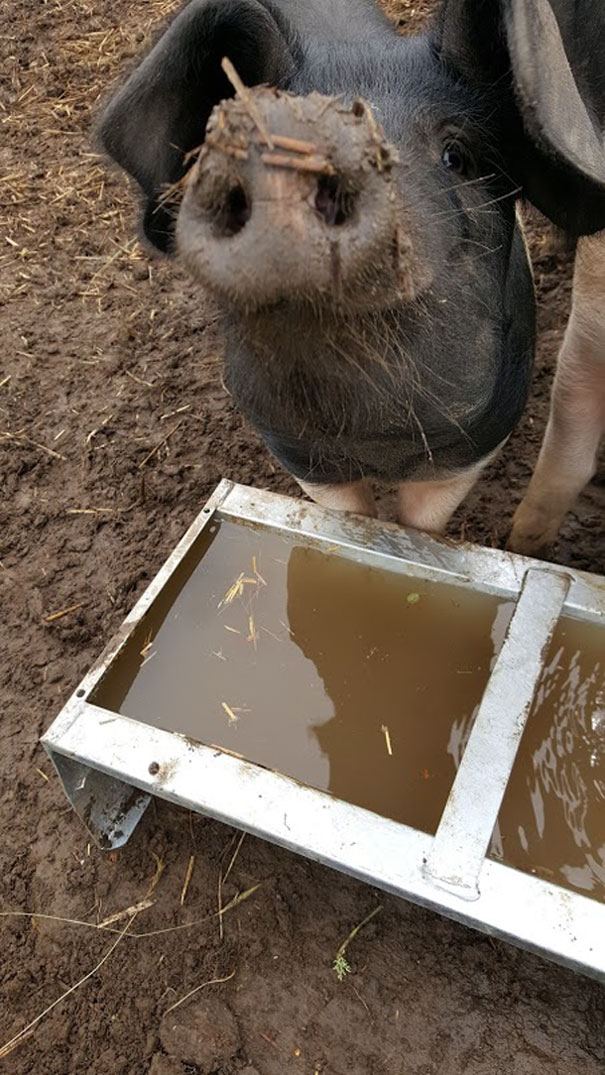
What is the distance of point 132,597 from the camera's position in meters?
3.25

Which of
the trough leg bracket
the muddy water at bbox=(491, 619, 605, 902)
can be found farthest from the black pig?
the trough leg bracket

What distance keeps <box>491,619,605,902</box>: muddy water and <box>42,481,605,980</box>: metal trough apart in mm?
116

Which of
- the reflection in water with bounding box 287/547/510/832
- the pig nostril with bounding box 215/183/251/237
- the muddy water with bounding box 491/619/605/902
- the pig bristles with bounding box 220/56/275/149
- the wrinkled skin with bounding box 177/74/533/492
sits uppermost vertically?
the pig bristles with bounding box 220/56/275/149

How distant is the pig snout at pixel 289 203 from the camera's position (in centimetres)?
117

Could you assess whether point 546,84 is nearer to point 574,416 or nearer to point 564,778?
point 574,416

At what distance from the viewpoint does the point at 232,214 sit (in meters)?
1.27

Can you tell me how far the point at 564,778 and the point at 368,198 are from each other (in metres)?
1.56

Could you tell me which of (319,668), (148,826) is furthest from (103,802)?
(319,668)

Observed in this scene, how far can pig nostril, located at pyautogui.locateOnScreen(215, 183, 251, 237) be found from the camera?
124cm

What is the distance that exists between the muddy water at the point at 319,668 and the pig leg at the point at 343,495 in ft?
0.78

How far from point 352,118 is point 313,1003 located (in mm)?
2180

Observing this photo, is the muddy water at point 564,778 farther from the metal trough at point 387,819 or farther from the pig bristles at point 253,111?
the pig bristles at point 253,111

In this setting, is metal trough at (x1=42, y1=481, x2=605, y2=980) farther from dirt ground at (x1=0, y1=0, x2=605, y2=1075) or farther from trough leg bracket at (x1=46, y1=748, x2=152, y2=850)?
dirt ground at (x1=0, y1=0, x2=605, y2=1075)

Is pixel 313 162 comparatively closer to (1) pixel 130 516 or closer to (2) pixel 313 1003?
(2) pixel 313 1003
